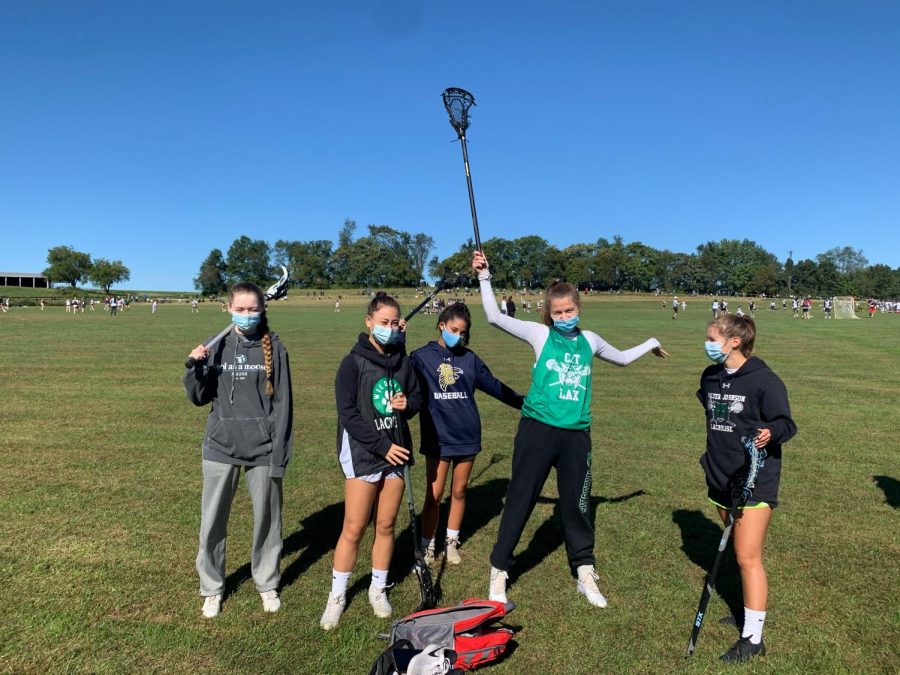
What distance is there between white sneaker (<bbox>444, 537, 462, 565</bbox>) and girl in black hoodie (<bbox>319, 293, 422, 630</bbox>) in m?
1.02

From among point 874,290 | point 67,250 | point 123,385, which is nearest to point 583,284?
point 874,290

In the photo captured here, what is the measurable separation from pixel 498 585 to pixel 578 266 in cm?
15204

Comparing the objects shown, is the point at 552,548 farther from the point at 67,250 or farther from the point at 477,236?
the point at 67,250

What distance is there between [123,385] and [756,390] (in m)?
14.4

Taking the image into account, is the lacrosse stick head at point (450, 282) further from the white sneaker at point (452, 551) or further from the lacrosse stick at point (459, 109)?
the white sneaker at point (452, 551)

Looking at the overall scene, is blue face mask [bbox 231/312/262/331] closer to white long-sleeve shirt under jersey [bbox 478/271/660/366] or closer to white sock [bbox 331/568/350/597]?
white long-sleeve shirt under jersey [bbox 478/271/660/366]

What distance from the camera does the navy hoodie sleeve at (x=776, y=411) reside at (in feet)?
12.0

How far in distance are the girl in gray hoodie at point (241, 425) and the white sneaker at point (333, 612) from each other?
1.44 feet

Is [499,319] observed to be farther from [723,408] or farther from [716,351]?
[723,408]

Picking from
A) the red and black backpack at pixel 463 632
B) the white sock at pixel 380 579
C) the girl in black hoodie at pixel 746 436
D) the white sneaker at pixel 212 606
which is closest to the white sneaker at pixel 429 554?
the white sock at pixel 380 579

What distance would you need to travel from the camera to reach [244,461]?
405cm

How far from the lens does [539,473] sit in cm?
425

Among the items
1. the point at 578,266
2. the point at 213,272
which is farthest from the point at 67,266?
the point at 578,266

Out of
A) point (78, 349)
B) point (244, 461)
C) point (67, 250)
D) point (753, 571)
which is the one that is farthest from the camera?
point (67, 250)
